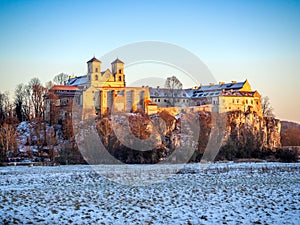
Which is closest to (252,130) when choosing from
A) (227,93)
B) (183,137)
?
(183,137)

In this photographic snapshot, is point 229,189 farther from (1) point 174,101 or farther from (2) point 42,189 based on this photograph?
(1) point 174,101

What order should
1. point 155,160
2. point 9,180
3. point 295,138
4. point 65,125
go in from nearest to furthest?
1. point 9,180
2. point 155,160
3. point 65,125
4. point 295,138

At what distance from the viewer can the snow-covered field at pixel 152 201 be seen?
47.0ft

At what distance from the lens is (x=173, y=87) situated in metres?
92.3

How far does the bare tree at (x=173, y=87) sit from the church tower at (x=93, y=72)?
603 inches

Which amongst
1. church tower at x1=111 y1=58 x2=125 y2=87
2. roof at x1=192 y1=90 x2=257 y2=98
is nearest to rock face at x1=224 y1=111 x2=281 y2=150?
roof at x1=192 y1=90 x2=257 y2=98

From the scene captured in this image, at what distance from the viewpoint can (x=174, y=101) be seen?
8744 cm

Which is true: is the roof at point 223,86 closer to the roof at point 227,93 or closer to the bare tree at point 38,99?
the roof at point 227,93

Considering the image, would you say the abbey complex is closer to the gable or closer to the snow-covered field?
the gable

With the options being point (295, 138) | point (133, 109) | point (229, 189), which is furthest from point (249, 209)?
point (295, 138)

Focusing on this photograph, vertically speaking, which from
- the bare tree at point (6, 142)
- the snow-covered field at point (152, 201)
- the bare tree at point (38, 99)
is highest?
the bare tree at point (38, 99)

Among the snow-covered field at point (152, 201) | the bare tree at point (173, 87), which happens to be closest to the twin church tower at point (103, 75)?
the bare tree at point (173, 87)

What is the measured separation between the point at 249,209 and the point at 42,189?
10649mm

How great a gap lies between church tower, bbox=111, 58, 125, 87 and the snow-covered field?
5927 cm
